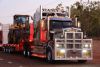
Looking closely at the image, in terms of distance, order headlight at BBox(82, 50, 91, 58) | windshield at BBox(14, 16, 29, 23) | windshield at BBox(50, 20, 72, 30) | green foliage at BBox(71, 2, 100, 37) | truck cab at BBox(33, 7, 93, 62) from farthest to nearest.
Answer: green foliage at BBox(71, 2, 100, 37) < windshield at BBox(14, 16, 29, 23) < windshield at BBox(50, 20, 72, 30) < headlight at BBox(82, 50, 91, 58) < truck cab at BBox(33, 7, 93, 62)

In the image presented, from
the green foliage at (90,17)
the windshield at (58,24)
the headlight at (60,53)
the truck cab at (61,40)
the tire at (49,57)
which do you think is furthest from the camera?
the green foliage at (90,17)

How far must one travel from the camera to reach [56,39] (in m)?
25.2

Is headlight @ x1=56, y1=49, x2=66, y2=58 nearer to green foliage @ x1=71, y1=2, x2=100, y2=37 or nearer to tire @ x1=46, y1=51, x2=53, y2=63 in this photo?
tire @ x1=46, y1=51, x2=53, y2=63

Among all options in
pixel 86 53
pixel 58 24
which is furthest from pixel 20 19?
pixel 86 53

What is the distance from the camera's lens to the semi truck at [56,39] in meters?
25.2

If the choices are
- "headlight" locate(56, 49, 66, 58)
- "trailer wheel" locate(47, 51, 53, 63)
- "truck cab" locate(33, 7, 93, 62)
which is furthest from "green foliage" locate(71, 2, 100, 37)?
"headlight" locate(56, 49, 66, 58)

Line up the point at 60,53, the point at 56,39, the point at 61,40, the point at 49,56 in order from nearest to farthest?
the point at 60,53 < the point at 56,39 < the point at 61,40 < the point at 49,56

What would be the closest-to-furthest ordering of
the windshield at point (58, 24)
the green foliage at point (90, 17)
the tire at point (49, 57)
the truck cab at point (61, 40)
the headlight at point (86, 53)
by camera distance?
1. the truck cab at point (61, 40)
2. the headlight at point (86, 53)
3. the tire at point (49, 57)
4. the windshield at point (58, 24)
5. the green foliage at point (90, 17)

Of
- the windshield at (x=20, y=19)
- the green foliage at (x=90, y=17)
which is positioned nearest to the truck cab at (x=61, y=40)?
the windshield at (x=20, y=19)

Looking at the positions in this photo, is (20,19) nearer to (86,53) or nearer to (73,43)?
(73,43)

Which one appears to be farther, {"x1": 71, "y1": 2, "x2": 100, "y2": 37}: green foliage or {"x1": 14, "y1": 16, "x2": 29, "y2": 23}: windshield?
{"x1": 71, "y1": 2, "x2": 100, "y2": 37}: green foliage

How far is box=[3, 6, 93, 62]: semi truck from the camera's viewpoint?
2523 centimetres

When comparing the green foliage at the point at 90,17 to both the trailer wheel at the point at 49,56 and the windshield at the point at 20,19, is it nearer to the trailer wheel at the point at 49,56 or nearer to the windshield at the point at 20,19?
the windshield at the point at 20,19

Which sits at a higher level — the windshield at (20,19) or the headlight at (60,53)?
the windshield at (20,19)
